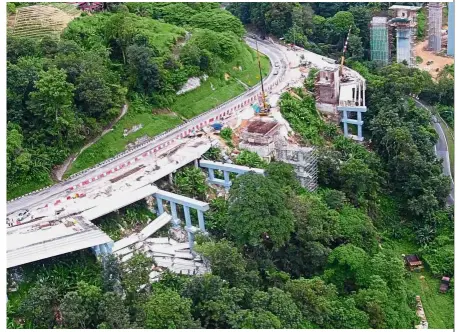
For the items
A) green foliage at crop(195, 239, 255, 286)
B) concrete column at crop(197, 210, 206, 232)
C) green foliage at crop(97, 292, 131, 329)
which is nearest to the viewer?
green foliage at crop(97, 292, 131, 329)

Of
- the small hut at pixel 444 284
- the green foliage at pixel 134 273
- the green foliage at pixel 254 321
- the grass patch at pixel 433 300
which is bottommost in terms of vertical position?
the grass patch at pixel 433 300

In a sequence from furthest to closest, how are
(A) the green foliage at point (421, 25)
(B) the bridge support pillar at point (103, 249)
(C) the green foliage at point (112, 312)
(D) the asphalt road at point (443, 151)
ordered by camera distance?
(A) the green foliage at point (421, 25)
(D) the asphalt road at point (443, 151)
(B) the bridge support pillar at point (103, 249)
(C) the green foliage at point (112, 312)

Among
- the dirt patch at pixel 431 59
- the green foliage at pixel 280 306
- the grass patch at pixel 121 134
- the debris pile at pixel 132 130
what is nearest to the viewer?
the green foliage at pixel 280 306

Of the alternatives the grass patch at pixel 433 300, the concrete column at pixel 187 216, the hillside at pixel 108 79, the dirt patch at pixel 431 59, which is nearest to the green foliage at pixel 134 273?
the concrete column at pixel 187 216

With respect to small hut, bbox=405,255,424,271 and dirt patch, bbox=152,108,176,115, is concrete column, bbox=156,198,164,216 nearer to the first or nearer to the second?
dirt patch, bbox=152,108,176,115

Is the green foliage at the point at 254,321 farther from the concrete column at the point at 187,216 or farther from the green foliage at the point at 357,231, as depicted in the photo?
the green foliage at the point at 357,231

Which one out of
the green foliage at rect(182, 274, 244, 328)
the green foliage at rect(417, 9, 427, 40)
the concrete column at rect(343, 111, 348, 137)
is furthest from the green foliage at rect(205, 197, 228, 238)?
the green foliage at rect(417, 9, 427, 40)

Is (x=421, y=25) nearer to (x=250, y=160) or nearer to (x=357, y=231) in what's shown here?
(x=250, y=160)
